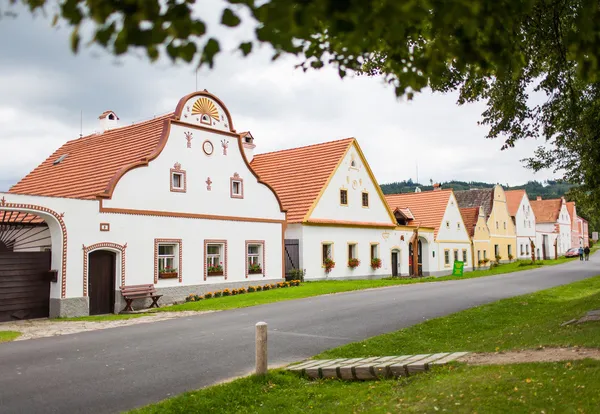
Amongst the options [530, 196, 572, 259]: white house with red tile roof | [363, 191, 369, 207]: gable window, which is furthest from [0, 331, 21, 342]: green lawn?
[530, 196, 572, 259]: white house with red tile roof

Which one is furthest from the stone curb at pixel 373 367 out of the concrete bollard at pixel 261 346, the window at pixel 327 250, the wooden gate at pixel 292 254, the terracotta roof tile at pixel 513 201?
the terracotta roof tile at pixel 513 201

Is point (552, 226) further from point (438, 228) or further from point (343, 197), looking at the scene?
point (343, 197)

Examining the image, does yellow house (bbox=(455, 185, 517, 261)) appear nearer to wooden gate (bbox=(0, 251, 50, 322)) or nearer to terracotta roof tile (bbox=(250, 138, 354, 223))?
terracotta roof tile (bbox=(250, 138, 354, 223))

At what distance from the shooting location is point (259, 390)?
7.87 meters

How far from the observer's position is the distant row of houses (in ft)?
60.9

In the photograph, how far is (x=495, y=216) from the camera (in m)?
57.8

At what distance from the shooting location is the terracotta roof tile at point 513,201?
68062 millimetres

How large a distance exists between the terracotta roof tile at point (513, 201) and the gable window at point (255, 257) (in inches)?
1914

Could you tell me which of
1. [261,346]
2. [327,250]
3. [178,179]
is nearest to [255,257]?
[178,179]

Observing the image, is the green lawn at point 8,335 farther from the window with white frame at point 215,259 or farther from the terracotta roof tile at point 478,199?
the terracotta roof tile at point 478,199

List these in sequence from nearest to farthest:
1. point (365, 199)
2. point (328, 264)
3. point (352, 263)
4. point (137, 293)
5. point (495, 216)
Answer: point (137, 293), point (328, 264), point (352, 263), point (365, 199), point (495, 216)

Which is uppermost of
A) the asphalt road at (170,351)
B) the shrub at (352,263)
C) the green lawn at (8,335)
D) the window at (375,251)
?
the window at (375,251)

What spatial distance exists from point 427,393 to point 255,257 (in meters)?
20.4

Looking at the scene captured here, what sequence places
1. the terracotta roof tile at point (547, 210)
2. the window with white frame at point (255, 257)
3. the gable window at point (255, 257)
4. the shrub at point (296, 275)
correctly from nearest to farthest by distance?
the gable window at point (255, 257)
the window with white frame at point (255, 257)
the shrub at point (296, 275)
the terracotta roof tile at point (547, 210)
